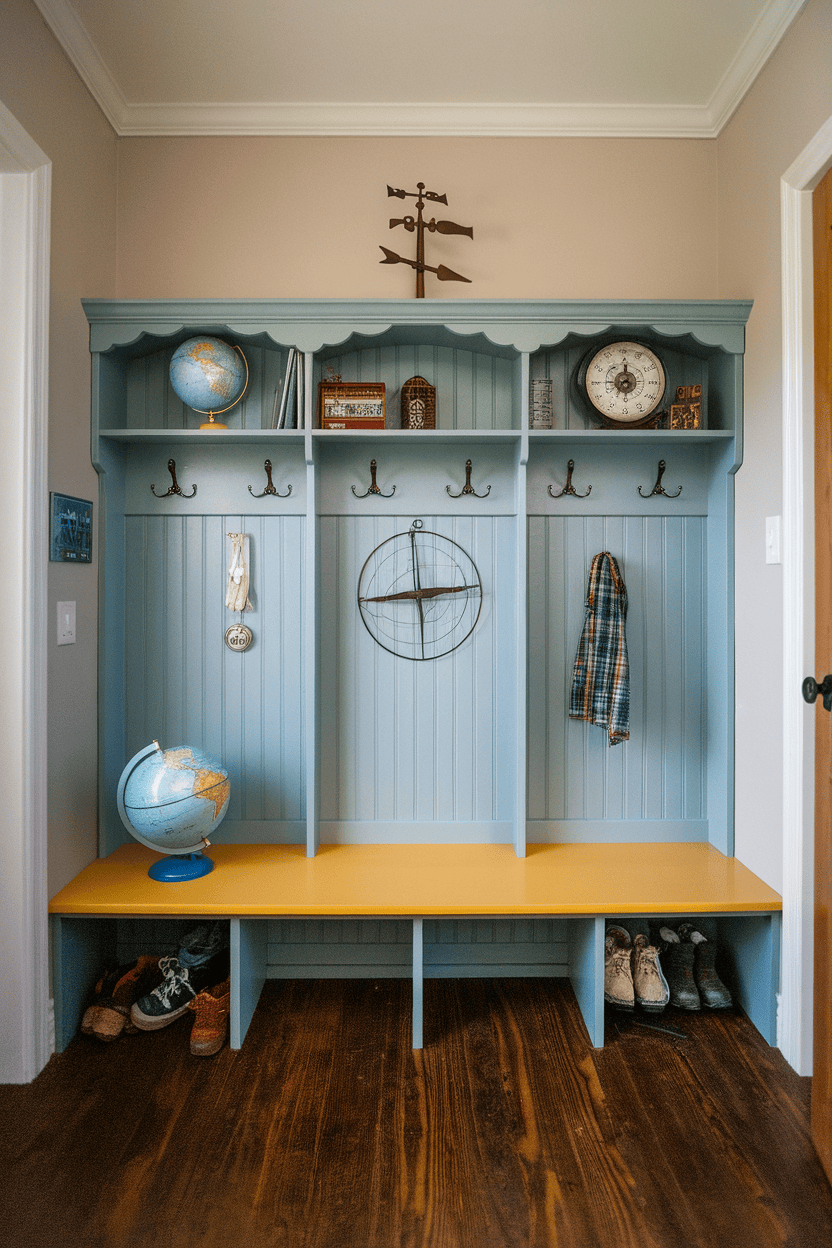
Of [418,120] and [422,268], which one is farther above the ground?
[418,120]

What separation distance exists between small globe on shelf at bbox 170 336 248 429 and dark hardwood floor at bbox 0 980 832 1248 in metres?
1.86

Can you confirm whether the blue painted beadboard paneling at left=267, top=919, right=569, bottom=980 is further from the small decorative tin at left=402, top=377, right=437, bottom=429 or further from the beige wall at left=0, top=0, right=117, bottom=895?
the small decorative tin at left=402, top=377, right=437, bottom=429

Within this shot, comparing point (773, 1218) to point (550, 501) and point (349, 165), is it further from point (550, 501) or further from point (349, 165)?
point (349, 165)

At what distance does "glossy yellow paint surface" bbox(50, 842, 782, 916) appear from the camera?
2062 millimetres

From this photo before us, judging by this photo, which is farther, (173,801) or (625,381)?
(625,381)

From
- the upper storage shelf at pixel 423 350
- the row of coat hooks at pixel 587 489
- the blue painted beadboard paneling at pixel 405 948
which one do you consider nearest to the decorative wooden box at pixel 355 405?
the upper storage shelf at pixel 423 350

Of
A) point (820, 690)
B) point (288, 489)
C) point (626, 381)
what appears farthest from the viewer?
point (288, 489)

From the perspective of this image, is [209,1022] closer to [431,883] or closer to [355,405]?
[431,883]

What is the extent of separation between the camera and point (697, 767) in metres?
2.56

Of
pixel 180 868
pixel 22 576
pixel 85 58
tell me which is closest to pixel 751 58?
pixel 85 58

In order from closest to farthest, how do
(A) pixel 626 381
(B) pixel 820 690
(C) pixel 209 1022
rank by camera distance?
(B) pixel 820 690
(C) pixel 209 1022
(A) pixel 626 381

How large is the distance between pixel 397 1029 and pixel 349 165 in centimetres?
271

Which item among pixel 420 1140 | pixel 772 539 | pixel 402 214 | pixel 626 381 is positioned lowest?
pixel 420 1140

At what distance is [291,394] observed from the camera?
234cm
